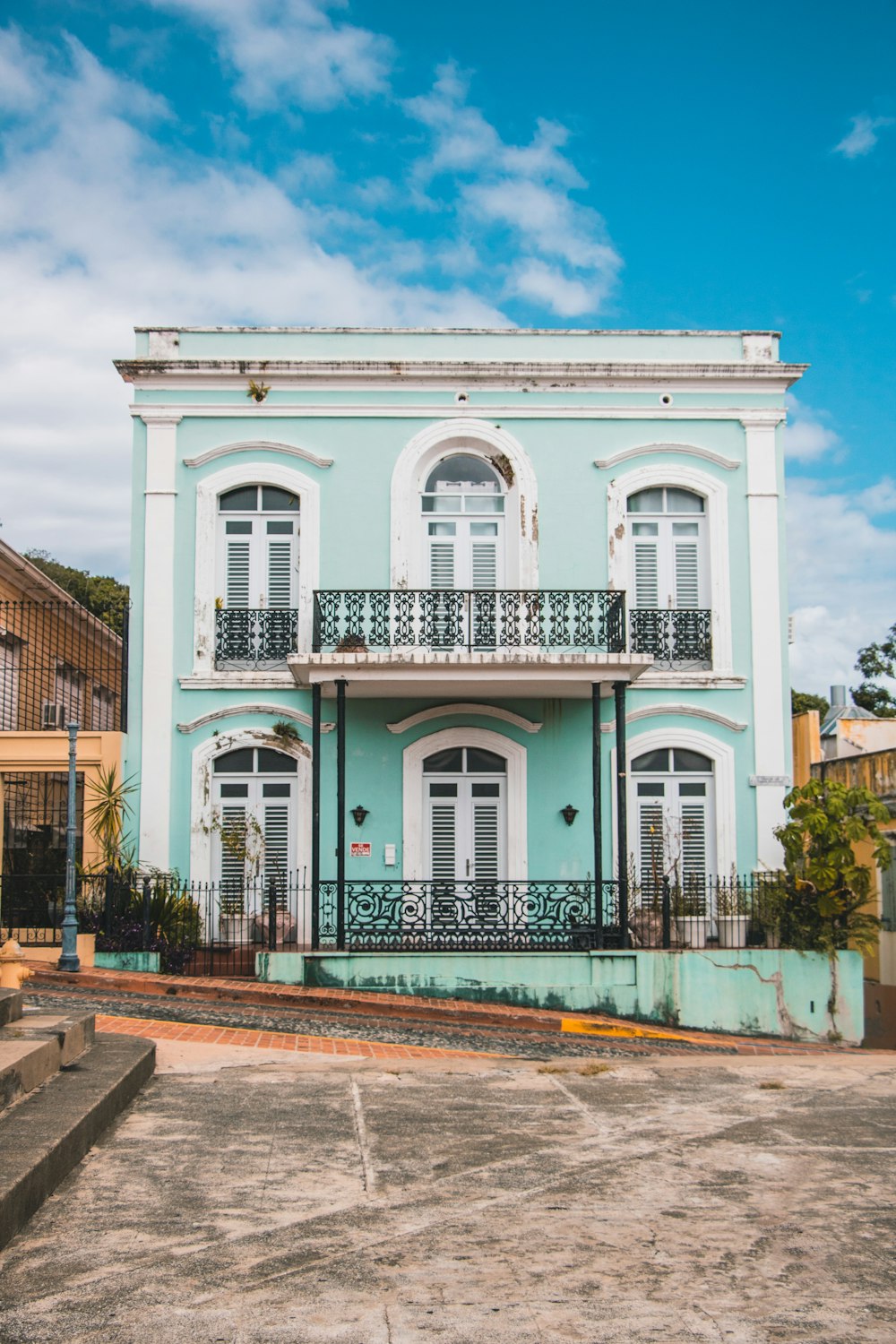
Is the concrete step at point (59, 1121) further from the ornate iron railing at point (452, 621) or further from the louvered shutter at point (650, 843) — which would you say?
the louvered shutter at point (650, 843)

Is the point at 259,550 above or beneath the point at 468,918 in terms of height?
above

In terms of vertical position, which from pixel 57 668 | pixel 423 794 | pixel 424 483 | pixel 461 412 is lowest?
pixel 423 794

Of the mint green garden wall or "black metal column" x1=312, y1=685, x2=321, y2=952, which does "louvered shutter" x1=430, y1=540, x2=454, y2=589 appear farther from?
the mint green garden wall

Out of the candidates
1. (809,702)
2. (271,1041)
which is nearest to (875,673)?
(809,702)

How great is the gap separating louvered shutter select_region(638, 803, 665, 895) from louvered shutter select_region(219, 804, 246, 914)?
491 cm

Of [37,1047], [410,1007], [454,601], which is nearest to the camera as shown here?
[37,1047]

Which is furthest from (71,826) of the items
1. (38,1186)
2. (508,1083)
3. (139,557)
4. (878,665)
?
(878,665)

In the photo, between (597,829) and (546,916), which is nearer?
(546,916)

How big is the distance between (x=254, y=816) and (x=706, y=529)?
269 inches

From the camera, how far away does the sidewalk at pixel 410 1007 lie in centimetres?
1315

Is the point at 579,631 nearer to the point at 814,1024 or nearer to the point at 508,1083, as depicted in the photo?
the point at 814,1024

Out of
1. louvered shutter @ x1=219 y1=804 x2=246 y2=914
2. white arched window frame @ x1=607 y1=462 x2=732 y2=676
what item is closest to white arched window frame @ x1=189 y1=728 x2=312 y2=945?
louvered shutter @ x1=219 y1=804 x2=246 y2=914

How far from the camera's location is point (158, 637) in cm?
1633

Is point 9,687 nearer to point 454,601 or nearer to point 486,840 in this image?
point 454,601
